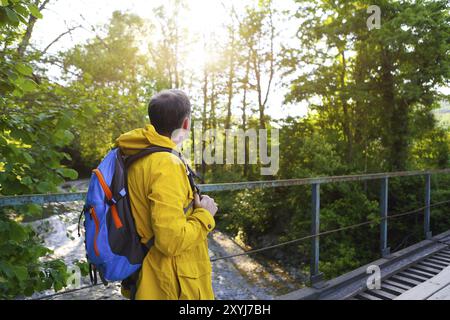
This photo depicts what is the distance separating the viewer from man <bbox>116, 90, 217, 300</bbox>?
1201mm

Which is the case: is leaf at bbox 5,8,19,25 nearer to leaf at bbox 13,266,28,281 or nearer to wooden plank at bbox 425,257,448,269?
leaf at bbox 13,266,28,281

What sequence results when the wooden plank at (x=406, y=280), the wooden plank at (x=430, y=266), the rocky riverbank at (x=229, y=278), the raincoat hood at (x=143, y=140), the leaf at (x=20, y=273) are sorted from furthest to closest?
the rocky riverbank at (x=229, y=278)
the wooden plank at (x=430, y=266)
the wooden plank at (x=406, y=280)
the leaf at (x=20, y=273)
the raincoat hood at (x=143, y=140)

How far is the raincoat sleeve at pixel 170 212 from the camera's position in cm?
119

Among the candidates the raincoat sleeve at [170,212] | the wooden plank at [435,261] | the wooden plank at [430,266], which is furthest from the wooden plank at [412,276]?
the raincoat sleeve at [170,212]

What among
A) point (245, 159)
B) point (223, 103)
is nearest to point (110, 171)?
point (245, 159)

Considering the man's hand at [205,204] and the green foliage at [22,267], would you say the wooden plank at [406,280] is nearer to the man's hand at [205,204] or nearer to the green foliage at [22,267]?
the man's hand at [205,204]

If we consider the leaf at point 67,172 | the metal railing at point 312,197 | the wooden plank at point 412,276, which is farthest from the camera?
the wooden plank at point 412,276

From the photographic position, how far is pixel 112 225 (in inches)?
47.6

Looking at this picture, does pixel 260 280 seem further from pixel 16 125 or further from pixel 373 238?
pixel 16 125

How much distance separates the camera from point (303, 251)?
11.1m

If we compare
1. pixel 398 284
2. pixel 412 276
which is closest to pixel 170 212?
pixel 398 284

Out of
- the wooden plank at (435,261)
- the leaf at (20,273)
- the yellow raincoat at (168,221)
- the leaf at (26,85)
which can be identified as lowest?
the wooden plank at (435,261)
